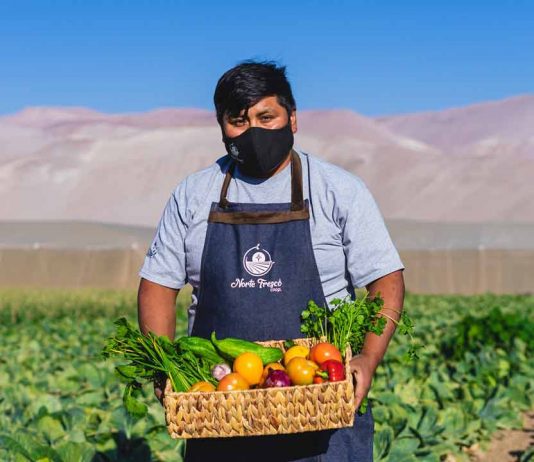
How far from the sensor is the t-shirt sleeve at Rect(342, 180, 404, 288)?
3.21m

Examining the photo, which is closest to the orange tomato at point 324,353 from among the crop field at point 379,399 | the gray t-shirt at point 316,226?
the gray t-shirt at point 316,226

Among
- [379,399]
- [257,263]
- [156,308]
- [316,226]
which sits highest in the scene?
[316,226]

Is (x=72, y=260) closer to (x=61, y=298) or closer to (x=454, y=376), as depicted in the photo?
(x=61, y=298)

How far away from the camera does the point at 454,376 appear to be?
8.62m

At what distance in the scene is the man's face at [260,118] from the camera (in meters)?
3.25

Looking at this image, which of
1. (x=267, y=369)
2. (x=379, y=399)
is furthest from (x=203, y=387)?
(x=379, y=399)

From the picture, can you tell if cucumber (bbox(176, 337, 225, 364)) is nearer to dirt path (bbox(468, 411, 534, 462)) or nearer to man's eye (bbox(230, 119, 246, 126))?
man's eye (bbox(230, 119, 246, 126))

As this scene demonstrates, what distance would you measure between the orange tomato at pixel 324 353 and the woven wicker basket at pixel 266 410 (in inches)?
6.4

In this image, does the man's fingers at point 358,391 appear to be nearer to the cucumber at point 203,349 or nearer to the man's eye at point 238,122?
the cucumber at point 203,349

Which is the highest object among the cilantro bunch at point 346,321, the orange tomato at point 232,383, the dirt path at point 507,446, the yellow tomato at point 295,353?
the cilantro bunch at point 346,321

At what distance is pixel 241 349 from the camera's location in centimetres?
313

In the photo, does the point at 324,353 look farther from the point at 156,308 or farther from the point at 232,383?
the point at 156,308

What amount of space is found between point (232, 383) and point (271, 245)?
1.63 ft

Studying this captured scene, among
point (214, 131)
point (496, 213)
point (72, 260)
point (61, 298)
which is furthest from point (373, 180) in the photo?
point (61, 298)
